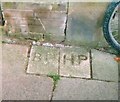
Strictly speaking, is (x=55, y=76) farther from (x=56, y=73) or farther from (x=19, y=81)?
(x=19, y=81)

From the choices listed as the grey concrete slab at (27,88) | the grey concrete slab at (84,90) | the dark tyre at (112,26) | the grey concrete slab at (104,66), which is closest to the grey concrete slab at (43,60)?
the grey concrete slab at (27,88)

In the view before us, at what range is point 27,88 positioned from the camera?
12.0 ft

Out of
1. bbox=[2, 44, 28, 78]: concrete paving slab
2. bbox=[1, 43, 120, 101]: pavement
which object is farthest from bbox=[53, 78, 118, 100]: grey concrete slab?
bbox=[2, 44, 28, 78]: concrete paving slab

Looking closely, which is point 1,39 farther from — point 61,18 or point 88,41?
point 88,41

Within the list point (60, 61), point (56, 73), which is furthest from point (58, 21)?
point (56, 73)

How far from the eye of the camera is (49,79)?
379 centimetres

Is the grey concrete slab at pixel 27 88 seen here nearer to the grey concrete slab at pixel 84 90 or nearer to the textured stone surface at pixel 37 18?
the grey concrete slab at pixel 84 90

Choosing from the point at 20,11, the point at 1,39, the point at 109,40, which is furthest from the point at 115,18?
the point at 1,39

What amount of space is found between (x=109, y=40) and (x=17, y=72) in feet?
4.34

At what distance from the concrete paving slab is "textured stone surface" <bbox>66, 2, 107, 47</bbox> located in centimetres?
69

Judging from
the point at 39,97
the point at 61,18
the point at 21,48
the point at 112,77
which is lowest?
the point at 39,97

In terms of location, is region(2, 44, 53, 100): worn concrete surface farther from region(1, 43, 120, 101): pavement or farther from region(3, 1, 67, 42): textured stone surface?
region(3, 1, 67, 42): textured stone surface

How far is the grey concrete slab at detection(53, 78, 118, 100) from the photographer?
3617mm

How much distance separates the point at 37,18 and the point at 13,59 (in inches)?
25.2
